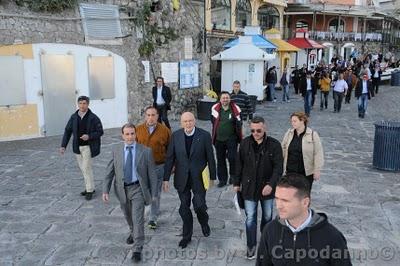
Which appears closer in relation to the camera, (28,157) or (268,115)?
(28,157)

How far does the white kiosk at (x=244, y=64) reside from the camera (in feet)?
59.5

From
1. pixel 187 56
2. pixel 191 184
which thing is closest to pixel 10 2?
pixel 187 56

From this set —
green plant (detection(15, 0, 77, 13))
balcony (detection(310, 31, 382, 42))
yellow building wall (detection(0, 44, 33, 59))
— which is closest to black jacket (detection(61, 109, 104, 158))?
yellow building wall (detection(0, 44, 33, 59))

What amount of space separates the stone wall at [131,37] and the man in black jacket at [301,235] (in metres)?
10.5

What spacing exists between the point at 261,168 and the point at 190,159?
3.03ft

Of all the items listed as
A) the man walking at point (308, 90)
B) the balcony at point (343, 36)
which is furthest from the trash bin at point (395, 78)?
the man walking at point (308, 90)

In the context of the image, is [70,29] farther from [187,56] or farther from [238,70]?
[238,70]

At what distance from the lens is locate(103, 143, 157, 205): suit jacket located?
17.6 ft

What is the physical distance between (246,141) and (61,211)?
10.9 ft

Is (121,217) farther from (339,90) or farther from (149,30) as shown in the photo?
(339,90)

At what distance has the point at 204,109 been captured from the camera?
51.5ft

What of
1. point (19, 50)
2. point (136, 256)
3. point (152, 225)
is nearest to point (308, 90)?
A: point (19, 50)

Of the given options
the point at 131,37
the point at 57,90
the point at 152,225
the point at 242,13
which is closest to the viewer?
the point at 152,225

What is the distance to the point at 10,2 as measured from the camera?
11609mm
